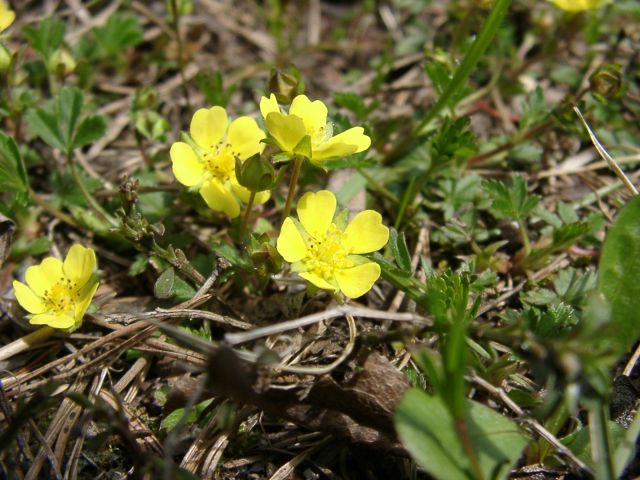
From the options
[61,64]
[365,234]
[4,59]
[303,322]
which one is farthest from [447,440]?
[61,64]

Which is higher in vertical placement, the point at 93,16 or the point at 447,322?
the point at 93,16

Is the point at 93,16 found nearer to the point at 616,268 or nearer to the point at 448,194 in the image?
the point at 448,194

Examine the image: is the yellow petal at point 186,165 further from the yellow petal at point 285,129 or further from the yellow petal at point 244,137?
the yellow petal at point 285,129

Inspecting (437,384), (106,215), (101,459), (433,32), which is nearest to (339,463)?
(437,384)

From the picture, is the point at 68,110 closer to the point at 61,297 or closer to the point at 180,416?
the point at 61,297

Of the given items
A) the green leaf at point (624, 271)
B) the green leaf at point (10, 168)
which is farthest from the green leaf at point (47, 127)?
the green leaf at point (624, 271)

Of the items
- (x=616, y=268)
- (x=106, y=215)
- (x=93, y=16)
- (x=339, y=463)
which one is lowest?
(x=339, y=463)
